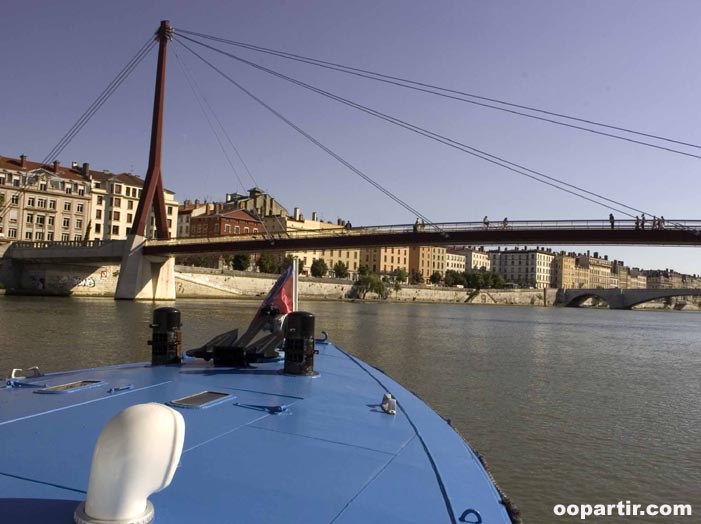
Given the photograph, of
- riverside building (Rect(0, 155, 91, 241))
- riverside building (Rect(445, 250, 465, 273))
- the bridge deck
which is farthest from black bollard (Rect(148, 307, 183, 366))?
riverside building (Rect(445, 250, 465, 273))

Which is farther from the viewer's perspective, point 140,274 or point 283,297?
point 140,274

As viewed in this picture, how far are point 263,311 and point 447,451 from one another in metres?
3.51

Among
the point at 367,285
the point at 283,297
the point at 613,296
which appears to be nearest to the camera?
the point at 283,297

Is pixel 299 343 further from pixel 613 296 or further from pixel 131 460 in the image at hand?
pixel 613 296

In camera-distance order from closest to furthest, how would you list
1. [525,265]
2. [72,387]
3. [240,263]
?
[72,387] → [240,263] → [525,265]

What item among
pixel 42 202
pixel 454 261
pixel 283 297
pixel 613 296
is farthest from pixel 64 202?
pixel 454 261

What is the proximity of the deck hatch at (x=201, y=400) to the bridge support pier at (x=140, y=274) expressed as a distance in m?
38.9

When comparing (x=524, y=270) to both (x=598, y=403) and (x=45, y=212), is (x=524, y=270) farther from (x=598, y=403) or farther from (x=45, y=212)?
(x=598, y=403)

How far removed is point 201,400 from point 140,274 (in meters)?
39.9

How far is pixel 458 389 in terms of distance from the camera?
11.2m

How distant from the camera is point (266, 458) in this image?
10.2 ft

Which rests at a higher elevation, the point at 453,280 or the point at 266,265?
the point at 266,265

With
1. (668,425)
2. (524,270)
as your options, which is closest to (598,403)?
(668,425)

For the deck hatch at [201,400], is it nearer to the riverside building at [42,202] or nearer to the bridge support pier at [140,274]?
the bridge support pier at [140,274]
